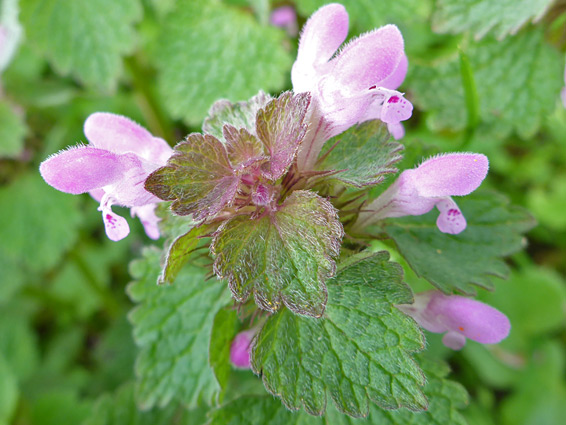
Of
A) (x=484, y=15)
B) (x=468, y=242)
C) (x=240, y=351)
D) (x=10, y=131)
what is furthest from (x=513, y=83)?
(x=10, y=131)

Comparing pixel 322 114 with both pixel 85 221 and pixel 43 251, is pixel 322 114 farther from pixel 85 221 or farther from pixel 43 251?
pixel 85 221

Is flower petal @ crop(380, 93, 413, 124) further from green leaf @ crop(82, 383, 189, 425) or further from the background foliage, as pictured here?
green leaf @ crop(82, 383, 189, 425)

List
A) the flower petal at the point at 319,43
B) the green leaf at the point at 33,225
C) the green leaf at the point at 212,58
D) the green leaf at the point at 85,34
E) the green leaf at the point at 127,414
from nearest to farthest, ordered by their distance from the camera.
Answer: the flower petal at the point at 319,43
the green leaf at the point at 127,414
the green leaf at the point at 212,58
the green leaf at the point at 85,34
the green leaf at the point at 33,225

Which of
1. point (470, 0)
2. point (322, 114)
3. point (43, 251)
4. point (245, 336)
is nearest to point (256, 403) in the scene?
point (245, 336)

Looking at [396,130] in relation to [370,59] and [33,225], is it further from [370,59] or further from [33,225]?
[33,225]

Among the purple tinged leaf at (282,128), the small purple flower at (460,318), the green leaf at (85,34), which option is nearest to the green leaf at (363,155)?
the purple tinged leaf at (282,128)

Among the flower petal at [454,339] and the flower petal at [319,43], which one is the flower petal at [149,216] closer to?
the flower petal at [319,43]

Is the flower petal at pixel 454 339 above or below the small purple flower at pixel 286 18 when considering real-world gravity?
below

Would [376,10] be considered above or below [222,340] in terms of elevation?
above
